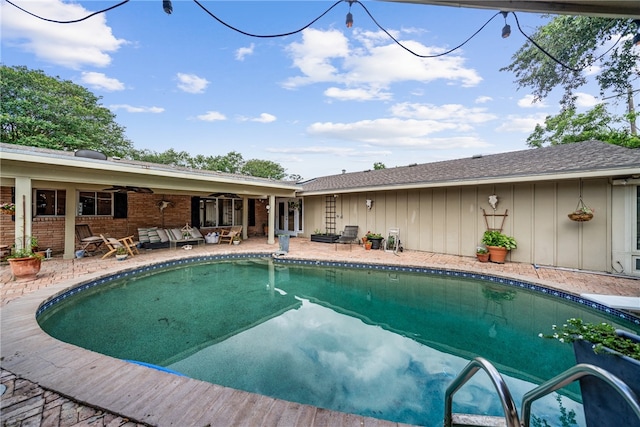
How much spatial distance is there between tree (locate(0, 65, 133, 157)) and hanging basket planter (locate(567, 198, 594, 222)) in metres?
22.5

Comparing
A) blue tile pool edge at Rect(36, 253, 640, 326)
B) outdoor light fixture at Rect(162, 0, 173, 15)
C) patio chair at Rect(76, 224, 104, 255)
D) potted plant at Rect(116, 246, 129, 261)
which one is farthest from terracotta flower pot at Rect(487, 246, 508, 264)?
patio chair at Rect(76, 224, 104, 255)

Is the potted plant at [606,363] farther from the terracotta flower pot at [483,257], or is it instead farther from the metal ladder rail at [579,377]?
the terracotta flower pot at [483,257]

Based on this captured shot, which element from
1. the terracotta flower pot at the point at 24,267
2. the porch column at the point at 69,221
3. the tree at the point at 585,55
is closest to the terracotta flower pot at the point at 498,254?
the tree at the point at 585,55

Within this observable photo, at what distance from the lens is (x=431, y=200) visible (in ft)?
30.4

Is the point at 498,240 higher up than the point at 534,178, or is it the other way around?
the point at 534,178

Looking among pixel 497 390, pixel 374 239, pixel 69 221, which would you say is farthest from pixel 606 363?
pixel 69 221

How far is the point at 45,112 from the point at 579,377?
2203 centimetres

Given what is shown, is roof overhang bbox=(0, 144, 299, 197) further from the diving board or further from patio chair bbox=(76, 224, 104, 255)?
the diving board

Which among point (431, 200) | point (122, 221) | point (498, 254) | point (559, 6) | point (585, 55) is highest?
point (585, 55)

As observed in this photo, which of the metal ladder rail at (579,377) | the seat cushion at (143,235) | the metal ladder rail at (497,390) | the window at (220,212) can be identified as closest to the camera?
the metal ladder rail at (579,377)

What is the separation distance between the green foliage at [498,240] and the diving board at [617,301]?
2.95m

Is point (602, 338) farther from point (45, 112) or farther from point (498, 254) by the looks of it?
point (45, 112)

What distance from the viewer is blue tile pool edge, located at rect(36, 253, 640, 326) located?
14.1 ft

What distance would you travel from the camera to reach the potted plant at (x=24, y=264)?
5.21 metres
